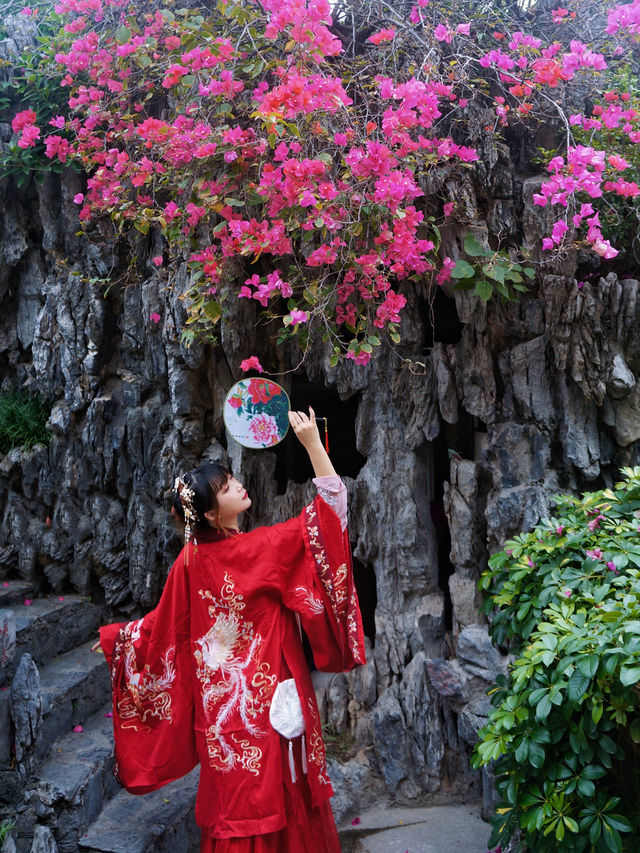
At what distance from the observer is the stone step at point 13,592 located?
13.6 feet

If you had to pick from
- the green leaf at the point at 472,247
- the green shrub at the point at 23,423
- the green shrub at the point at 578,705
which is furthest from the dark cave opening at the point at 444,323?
the green shrub at the point at 23,423

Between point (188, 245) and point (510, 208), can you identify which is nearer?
point (510, 208)

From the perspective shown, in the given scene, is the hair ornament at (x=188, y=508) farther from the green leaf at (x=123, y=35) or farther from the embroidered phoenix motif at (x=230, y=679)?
the green leaf at (x=123, y=35)

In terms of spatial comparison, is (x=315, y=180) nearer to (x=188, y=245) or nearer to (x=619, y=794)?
(x=188, y=245)

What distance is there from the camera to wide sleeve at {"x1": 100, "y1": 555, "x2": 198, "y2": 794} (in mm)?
2664

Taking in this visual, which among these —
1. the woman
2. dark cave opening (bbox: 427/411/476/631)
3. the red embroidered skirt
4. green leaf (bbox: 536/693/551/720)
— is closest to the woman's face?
the woman

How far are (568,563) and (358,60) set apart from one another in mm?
2827

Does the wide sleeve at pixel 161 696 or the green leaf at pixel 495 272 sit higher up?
the green leaf at pixel 495 272

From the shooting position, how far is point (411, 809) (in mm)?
3703

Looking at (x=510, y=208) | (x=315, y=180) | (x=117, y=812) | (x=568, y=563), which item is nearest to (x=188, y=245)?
(x=315, y=180)

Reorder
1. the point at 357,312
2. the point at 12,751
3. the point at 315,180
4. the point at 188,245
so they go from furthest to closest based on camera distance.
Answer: the point at 188,245, the point at 357,312, the point at 315,180, the point at 12,751

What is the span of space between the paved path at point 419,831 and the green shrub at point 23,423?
2.93 m

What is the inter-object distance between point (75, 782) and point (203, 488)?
1.58 metres

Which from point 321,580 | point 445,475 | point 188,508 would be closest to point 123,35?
point 188,508
